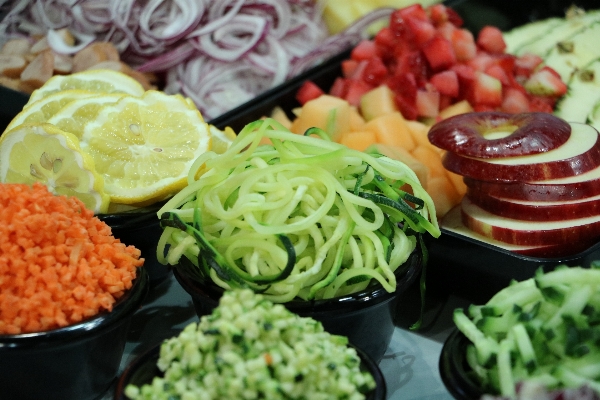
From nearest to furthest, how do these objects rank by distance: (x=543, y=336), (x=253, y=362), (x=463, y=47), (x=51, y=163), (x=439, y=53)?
(x=253, y=362) < (x=543, y=336) < (x=51, y=163) < (x=439, y=53) < (x=463, y=47)

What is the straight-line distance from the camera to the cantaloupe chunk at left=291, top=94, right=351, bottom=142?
2492 millimetres

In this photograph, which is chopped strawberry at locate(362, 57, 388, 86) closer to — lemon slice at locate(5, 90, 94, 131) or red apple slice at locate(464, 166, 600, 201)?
red apple slice at locate(464, 166, 600, 201)

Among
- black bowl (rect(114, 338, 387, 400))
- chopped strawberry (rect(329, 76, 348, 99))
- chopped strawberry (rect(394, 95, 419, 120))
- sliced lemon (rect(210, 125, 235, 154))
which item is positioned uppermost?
black bowl (rect(114, 338, 387, 400))

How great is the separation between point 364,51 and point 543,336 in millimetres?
2069

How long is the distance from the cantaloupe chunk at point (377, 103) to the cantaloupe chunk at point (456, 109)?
19 cm

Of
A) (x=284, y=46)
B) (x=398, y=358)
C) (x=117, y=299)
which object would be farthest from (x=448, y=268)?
(x=284, y=46)

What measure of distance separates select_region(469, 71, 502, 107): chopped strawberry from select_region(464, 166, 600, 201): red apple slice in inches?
36.8

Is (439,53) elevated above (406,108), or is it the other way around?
(439,53)

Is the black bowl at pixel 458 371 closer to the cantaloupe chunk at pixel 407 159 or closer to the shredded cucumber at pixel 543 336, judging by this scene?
the shredded cucumber at pixel 543 336

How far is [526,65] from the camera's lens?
298 centimetres

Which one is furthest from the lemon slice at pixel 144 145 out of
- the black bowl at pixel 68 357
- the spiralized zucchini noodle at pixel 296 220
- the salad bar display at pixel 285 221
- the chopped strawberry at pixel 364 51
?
the chopped strawberry at pixel 364 51

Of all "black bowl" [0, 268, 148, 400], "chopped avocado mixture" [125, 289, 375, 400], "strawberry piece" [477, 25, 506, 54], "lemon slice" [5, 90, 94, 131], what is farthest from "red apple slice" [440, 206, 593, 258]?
"strawberry piece" [477, 25, 506, 54]

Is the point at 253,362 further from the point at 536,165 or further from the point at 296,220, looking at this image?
the point at 536,165

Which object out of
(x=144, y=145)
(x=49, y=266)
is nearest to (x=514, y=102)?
(x=144, y=145)
